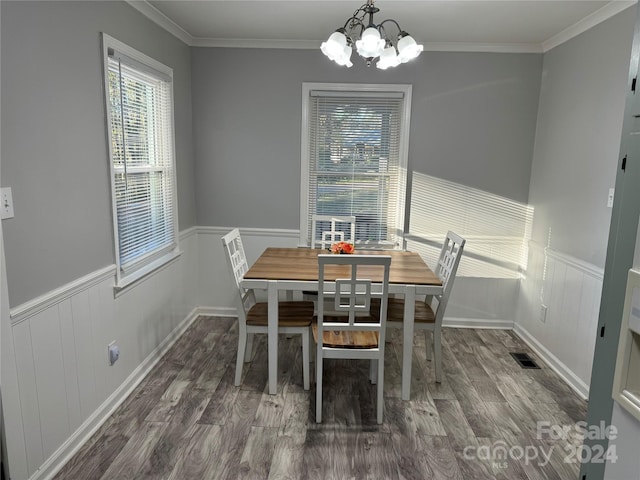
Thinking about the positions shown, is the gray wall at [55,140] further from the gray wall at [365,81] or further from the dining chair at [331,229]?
the dining chair at [331,229]

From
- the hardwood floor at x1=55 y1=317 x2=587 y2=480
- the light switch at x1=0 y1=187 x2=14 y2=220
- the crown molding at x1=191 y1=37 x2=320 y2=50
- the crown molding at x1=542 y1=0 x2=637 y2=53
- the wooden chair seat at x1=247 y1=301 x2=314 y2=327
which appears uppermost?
the crown molding at x1=191 y1=37 x2=320 y2=50

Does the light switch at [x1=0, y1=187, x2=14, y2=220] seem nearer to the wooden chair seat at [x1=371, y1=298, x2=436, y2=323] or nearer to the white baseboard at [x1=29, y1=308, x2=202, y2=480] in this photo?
the white baseboard at [x1=29, y1=308, x2=202, y2=480]

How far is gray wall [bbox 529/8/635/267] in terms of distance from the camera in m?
2.57

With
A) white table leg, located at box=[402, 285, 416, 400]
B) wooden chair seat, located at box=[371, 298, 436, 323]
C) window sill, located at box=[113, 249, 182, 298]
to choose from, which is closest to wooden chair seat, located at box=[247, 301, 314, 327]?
wooden chair seat, located at box=[371, 298, 436, 323]

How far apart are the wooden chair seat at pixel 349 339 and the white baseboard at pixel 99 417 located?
4.06ft

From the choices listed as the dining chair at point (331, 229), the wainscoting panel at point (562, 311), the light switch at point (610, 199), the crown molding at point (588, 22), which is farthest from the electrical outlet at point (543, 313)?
the crown molding at point (588, 22)

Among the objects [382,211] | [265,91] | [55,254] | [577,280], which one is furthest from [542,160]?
[55,254]

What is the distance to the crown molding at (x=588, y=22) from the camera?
99.2 inches

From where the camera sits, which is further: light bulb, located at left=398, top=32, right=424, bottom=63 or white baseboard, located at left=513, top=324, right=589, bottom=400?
white baseboard, located at left=513, top=324, right=589, bottom=400

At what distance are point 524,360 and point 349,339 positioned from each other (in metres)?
1.68

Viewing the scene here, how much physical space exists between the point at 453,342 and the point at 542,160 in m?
1.68

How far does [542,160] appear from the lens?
346 centimetres

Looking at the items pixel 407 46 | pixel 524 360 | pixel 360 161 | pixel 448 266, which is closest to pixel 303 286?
pixel 448 266

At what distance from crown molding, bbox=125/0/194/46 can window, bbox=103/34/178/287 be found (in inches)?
11.0
